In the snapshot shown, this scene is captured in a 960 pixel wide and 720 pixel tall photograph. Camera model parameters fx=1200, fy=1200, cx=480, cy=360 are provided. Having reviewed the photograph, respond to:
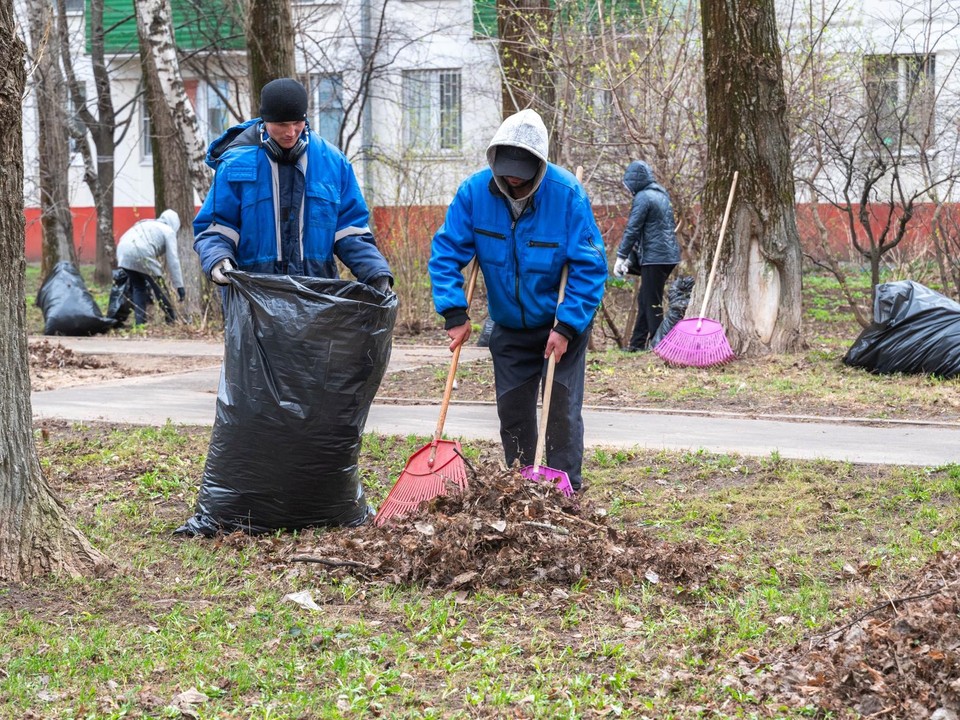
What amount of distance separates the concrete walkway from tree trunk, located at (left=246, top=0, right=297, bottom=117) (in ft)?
14.2

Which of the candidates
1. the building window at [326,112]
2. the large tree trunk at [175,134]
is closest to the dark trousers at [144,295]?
the large tree trunk at [175,134]

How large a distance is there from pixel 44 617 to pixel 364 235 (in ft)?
7.22

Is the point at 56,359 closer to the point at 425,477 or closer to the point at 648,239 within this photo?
the point at 648,239

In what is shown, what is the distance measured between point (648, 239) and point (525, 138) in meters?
6.78

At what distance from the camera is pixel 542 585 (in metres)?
4.19

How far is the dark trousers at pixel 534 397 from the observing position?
5344 mm

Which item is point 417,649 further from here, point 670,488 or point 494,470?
point 670,488

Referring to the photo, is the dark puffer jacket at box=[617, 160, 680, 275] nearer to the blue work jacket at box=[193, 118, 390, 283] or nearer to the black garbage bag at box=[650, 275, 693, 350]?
the black garbage bag at box=[650, 275, 693, 350]

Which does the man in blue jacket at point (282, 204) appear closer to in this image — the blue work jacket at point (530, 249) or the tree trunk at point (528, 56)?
the blue work jacket at point (530, 249)

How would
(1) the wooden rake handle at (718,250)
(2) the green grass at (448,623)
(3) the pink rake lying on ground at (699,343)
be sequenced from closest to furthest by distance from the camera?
1. (2) the green grass at (448,623)
2. (3) the pink rake lying on ground at (699,343)
3. (1) the wooden rake handle at (718,250)

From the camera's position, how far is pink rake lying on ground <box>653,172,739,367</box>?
10.2 metres

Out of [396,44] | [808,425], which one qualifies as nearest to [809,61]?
[808,425]

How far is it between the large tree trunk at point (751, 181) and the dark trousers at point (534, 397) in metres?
5.29

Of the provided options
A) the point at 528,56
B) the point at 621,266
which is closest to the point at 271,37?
the point at 528,56
